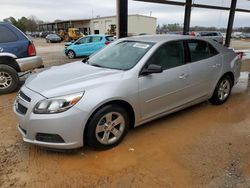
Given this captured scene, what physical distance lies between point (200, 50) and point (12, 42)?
14.9 feet

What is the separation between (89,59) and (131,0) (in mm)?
4013

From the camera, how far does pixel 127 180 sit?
2594mm

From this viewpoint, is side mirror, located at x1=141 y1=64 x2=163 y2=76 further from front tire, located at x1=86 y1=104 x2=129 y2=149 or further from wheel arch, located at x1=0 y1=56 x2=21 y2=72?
wheel arch, located at x1=0 y1=56 x2=21 y2=72

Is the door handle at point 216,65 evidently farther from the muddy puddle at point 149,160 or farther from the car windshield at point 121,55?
the car windshield at point 121,55

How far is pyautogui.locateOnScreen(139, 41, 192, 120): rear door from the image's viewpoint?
3.37 meters

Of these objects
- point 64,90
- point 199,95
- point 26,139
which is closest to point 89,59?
point 64,90

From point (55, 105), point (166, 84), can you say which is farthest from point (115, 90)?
point (166, 84)

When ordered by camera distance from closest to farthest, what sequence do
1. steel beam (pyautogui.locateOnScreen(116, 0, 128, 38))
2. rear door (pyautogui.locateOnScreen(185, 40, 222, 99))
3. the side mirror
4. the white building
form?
the side mirror < rear door (pyautogui.locateOnScreen(185, 40, 222, 99)) < steel beam (pyautogui.locateOnScreen(116, 0, 128, 38)) < the white building

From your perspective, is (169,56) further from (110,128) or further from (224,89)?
(224,89)

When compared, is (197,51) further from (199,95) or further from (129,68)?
(129,68)

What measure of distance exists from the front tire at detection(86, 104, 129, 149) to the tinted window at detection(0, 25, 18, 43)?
419 centimetres

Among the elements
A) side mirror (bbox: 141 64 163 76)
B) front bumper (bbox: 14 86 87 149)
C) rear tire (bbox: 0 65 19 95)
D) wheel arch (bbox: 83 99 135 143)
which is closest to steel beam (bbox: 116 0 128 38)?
rear tire (bbox: 0 65 19 95)

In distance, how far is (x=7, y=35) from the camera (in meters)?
5.86

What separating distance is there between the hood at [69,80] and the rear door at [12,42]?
2.75 metres
